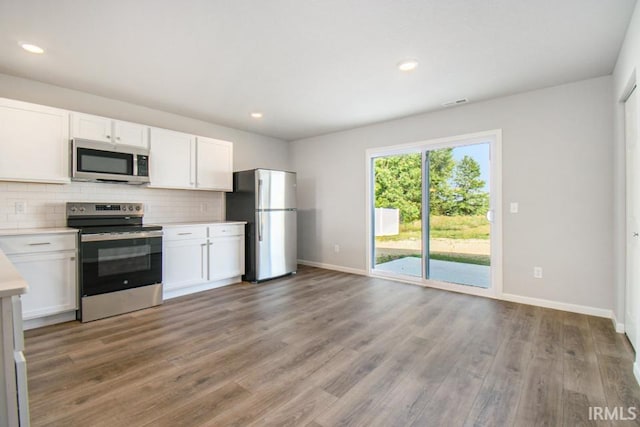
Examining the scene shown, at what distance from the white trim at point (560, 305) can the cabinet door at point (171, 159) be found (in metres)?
4.29

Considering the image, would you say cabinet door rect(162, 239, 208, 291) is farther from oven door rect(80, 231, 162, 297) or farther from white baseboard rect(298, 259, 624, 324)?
white baseboard rect(298, 259, 624, 324)

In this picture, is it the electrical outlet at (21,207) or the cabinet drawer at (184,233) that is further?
the cabinet drawer at (184,233)

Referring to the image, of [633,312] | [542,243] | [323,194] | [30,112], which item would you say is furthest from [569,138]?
[30,112]

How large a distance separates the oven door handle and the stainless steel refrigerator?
52.5 inches

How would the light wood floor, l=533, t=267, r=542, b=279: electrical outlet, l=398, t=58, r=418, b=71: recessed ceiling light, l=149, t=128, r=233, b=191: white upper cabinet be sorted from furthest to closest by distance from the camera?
l=149, t=128, r=233, b=191: white upper cabinet < l=533, t=267, r=542, b=279: electrical outlet < l=398, t=58, r=418, b=71: recessed ceiling light < the light wood floor

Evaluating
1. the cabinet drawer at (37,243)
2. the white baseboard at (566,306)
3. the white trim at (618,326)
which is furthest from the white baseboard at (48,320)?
the white trim at (618,326)

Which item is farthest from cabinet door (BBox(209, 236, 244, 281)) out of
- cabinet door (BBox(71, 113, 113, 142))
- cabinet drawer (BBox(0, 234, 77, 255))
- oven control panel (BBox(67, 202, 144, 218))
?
cabinet door (BBox(71, 113, 113, 142))

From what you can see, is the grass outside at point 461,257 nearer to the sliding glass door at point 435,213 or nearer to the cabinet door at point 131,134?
the sliding glass door at point 435,213

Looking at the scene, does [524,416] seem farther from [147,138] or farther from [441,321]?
[147,138]

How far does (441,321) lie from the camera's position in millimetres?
2957

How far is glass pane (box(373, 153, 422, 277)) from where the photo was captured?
4398 mm

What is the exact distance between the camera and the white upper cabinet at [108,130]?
3150 millimetres

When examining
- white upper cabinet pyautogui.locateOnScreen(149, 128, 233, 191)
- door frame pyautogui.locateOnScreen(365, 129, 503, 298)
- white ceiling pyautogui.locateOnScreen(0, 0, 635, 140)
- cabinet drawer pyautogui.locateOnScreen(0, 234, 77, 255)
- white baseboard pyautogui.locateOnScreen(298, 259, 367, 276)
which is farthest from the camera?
white baseboard pyautogui.locateOnScreen(298, 259, 367, 276)

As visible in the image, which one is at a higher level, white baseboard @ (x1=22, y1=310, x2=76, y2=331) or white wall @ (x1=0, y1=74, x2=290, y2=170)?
white wall @ (x1=0, y1=74, x2=290, y2=170)
